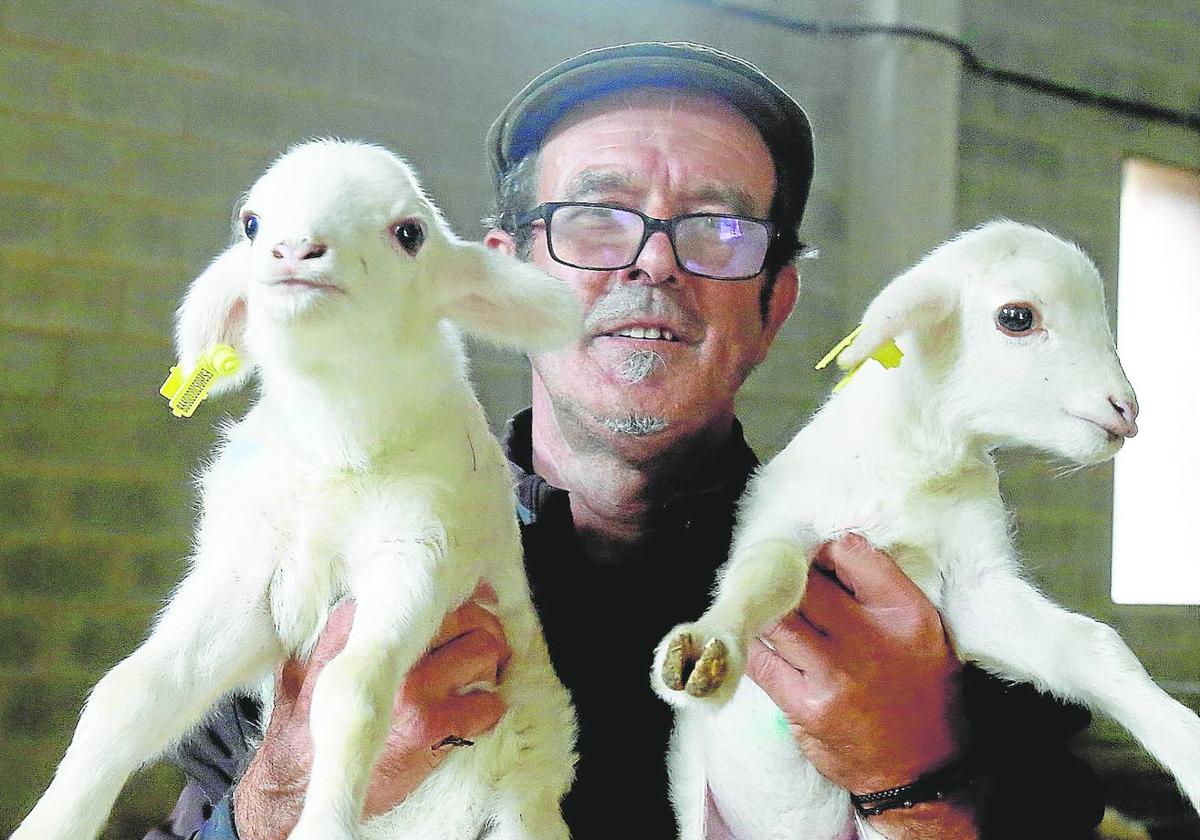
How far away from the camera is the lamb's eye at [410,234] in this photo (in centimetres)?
138

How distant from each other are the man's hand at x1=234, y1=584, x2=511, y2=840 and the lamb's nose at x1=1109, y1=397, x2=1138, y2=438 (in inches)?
32.1

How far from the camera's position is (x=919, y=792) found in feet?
5.24

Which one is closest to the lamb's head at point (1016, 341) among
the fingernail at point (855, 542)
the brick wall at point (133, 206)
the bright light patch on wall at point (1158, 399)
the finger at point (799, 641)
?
the fingernail at point (855, 542)

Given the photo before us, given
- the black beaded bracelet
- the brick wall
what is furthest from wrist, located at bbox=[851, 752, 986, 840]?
the brick wall

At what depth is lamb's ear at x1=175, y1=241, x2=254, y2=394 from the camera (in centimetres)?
147

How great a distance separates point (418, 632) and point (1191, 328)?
4.35m

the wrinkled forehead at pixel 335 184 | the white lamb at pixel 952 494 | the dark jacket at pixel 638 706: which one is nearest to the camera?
the wrinkled forehead at pixel 335 184

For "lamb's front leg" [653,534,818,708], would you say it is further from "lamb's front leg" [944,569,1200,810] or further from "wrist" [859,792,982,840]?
"wrist" [859,792,982,840]

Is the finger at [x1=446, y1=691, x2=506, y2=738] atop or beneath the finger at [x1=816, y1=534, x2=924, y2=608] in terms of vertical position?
beneath

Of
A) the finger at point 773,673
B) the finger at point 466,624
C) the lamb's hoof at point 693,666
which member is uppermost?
the lamb's hoof at point 693,666

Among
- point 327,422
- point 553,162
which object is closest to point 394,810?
point 327,422

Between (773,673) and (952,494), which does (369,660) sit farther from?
(952,494)

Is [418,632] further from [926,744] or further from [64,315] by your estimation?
[64,315]

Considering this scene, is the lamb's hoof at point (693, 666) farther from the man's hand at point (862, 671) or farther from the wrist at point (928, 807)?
the wrist at point (928, 807)
